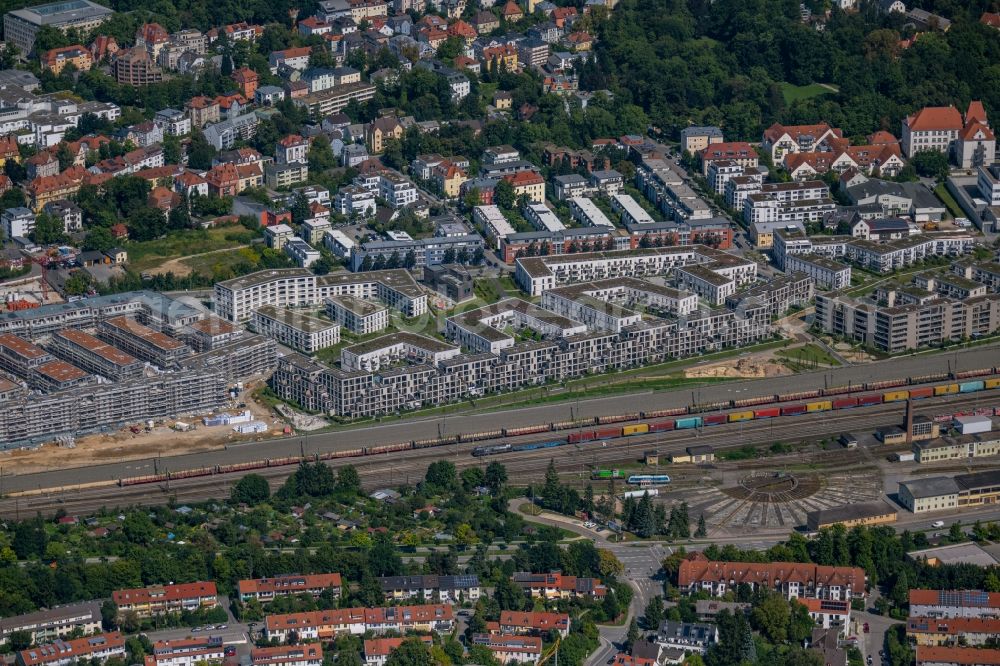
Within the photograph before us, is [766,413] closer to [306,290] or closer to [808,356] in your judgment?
[808,356]

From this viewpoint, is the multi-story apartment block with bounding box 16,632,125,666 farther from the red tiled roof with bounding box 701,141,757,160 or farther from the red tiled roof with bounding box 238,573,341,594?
the red tiled roof with bounding box 701,141,757,160

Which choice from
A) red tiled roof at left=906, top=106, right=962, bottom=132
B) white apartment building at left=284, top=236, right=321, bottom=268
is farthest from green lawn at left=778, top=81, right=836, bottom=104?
white apartment building at left=284, top=236, right=321, bottom=268

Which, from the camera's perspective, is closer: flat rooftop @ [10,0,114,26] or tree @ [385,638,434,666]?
tree @ [385,638,434,666]

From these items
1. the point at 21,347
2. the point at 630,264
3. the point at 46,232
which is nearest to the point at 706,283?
the point at 630,264

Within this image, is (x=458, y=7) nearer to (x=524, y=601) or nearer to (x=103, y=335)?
(x=103, y=335)

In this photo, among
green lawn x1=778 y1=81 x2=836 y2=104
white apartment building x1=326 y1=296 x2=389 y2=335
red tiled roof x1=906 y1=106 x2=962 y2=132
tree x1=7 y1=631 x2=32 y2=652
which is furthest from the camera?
green lawn x1=778 y1=81 x2=836 y2=104

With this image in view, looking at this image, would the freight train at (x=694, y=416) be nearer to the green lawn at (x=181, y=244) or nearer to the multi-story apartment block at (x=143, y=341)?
the multi-story apartment block at (x=143, y=341)
